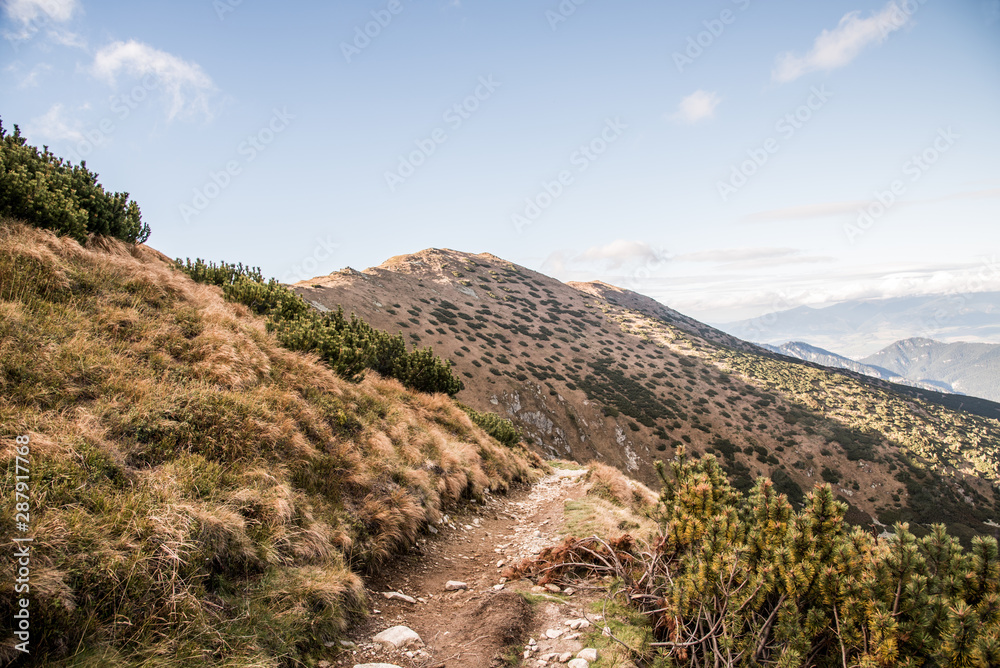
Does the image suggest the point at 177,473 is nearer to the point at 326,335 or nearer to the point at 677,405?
the point at 326,335

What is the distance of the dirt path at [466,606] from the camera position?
4160mm

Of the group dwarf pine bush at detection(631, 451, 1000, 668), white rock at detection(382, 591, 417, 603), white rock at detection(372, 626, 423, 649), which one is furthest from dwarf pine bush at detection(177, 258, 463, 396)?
dwarf pine bush at detection(631, 451, 1000, 668)

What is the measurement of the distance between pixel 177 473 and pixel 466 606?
12.0ft

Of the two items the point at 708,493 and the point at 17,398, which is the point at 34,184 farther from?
the point at 708,493

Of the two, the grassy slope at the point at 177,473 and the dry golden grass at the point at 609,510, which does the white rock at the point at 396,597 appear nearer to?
the grassy slope at the point at 177,473

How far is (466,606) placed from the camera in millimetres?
5289

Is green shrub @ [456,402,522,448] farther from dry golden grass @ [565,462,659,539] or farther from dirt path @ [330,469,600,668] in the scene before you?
dirt path @ [330,469,600,668]

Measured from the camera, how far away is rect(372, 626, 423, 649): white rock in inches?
169

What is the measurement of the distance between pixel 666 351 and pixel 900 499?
124 feet

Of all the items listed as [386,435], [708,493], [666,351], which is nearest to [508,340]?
[666,351]

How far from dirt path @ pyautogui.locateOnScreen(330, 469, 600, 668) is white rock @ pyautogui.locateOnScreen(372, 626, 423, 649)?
66mm

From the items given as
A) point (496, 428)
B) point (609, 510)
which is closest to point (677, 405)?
point (496, 428)

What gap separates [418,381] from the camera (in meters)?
14.2

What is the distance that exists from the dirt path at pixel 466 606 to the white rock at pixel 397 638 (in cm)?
7
